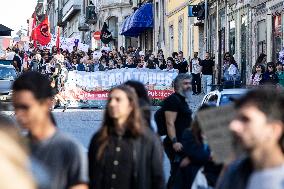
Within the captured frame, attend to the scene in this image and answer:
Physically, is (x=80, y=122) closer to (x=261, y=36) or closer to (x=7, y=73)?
(x=7, y=73)

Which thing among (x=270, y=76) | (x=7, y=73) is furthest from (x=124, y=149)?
(x=7, y=73)

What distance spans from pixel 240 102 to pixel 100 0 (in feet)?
216

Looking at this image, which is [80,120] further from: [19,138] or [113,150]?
[19,138]

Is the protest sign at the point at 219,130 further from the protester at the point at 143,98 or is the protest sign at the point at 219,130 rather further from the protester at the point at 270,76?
the protester at the point at 270,76

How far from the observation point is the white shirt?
4.05 meters

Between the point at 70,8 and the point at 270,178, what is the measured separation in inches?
3467

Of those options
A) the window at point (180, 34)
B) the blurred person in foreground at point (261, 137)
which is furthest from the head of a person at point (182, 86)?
the window at point (180, 34)

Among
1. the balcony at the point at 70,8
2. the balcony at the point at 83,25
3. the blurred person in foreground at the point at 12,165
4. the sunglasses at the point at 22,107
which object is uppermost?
the balcony at the point at 70,8

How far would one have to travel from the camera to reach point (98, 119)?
24.3 m

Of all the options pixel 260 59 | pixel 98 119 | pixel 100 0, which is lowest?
Answer: pixel 98 119

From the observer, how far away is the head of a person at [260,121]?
4055 mm

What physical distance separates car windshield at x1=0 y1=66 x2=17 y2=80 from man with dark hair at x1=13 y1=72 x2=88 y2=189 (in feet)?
85.0

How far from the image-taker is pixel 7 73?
31438 mm

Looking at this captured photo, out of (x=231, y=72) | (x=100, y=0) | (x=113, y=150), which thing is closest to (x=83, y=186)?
(x=113, y=150)
